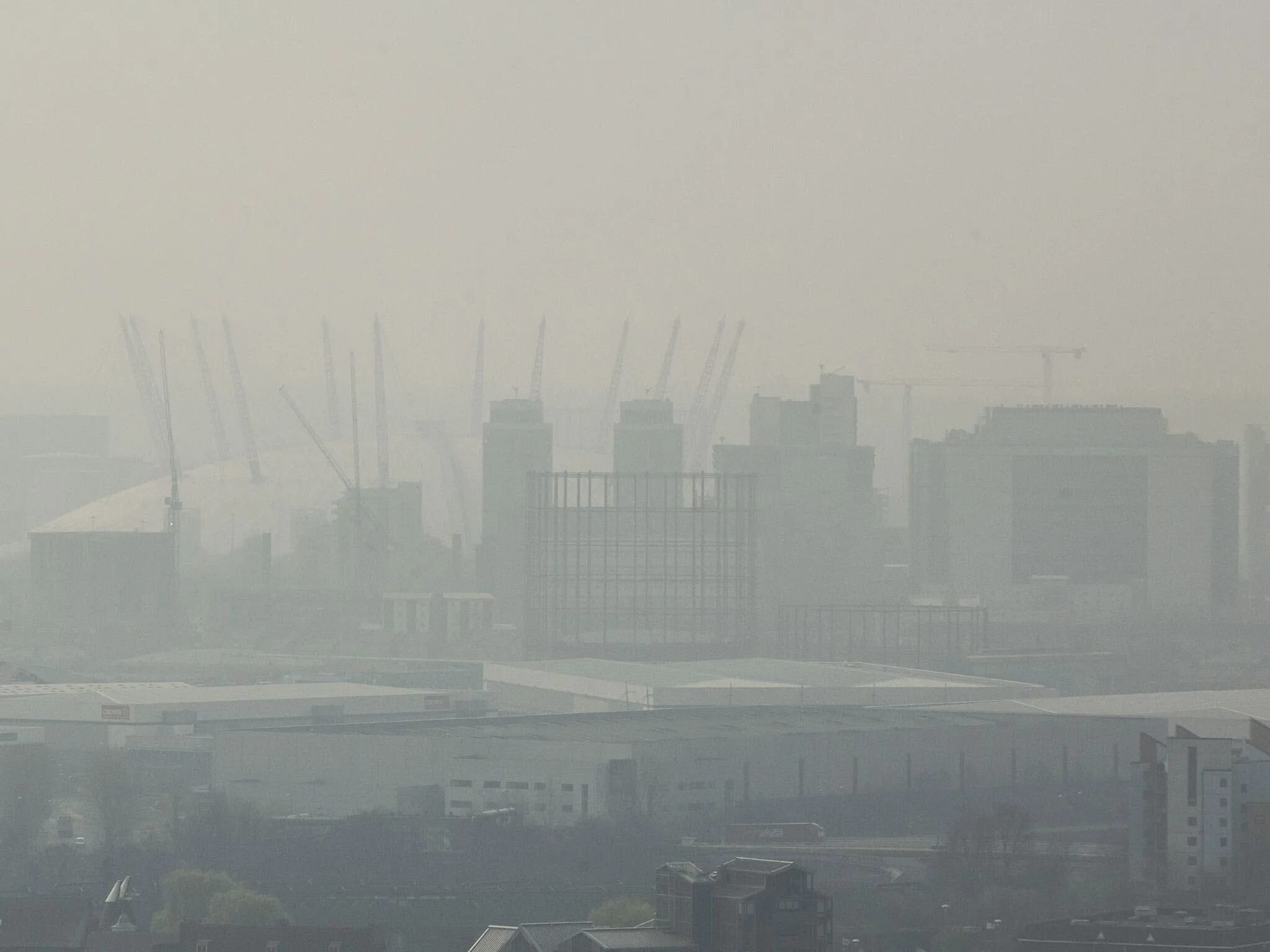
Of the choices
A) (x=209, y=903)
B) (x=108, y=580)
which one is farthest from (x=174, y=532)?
(x=209, y=903)

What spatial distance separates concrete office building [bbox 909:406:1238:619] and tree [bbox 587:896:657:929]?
57.8 meters

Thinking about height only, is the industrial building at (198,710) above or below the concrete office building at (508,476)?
below

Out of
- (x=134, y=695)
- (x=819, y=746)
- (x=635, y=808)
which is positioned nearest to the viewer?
(x=635, y=808)

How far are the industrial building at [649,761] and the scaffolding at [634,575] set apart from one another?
2104 centimetres

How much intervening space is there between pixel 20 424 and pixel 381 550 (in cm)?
3049

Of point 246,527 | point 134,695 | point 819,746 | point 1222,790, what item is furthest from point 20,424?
point 1222,790

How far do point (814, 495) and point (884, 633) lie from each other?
1763cm

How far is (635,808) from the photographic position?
1350 inches

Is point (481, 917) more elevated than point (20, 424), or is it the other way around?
point (20, 424)

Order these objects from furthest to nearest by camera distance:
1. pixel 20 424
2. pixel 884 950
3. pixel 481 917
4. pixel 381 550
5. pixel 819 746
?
1. pixel 20 424
2. pixel 381 550
3. pixel 819 746
4. pixel 481 917
5. pixel 884 950

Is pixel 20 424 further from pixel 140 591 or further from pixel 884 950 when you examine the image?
pixel 884 950

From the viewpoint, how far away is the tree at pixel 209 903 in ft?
76.6

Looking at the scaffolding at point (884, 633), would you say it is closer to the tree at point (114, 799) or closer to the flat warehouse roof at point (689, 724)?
the flat warehouse roof at point (689, 724)

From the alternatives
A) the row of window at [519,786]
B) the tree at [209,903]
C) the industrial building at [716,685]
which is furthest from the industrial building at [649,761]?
the tree at [209,903]
